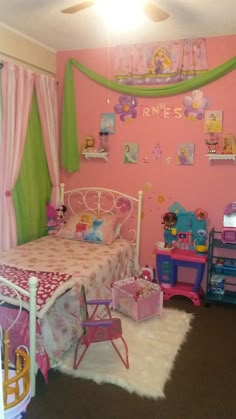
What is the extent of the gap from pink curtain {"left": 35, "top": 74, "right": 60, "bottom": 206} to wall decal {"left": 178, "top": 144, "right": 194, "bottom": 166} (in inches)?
55.0

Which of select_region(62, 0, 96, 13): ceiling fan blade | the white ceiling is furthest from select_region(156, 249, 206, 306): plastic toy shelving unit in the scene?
select_region(62, 0, 96, 13): ceiling fan blade

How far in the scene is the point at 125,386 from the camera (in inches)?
94.9

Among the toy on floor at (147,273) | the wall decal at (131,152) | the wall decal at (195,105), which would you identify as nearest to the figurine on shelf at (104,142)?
the wall decal at (131,152)

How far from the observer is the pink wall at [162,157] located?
3.71 m

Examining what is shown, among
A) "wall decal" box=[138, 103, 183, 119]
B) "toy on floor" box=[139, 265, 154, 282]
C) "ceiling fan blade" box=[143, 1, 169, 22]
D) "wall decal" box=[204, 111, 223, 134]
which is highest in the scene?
"ceiling fan blade" box=[143, 1, 169, 22]

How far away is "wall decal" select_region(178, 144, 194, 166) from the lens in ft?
12.7

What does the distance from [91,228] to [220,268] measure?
4.50 feet

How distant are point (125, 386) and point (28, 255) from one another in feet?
4.85

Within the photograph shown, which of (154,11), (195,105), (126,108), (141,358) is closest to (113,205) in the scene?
(126,108)

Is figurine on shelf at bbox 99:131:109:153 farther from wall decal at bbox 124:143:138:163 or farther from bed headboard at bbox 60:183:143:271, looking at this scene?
bed headboard at bbox 60:183:143:271

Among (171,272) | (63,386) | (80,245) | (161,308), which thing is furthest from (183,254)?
(63,386)

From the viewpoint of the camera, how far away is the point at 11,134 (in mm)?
3492

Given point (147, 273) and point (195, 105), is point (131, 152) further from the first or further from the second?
point (147, 273)

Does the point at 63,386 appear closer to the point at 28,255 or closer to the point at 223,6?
the point at 28,255
